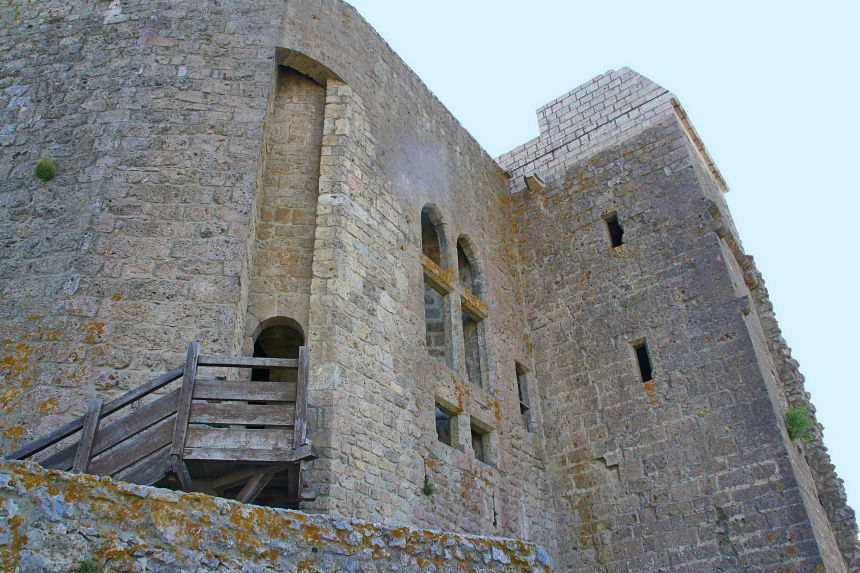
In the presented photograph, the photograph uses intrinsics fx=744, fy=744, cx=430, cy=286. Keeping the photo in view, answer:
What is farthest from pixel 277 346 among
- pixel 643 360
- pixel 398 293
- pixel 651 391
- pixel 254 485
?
pixel 643 360

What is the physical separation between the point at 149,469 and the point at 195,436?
347 mm

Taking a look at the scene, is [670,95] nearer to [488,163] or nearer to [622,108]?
[622,108]

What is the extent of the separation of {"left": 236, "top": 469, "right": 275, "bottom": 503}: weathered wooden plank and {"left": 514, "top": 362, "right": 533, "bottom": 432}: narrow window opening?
17.1 feet

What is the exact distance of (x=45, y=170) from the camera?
705 centimetres

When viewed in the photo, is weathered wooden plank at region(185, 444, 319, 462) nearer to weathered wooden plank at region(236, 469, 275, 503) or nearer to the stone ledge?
weathered wooden plank at region(236, 469, 275, 503)

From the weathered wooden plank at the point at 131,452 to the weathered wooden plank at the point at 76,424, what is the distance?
9.9 inches

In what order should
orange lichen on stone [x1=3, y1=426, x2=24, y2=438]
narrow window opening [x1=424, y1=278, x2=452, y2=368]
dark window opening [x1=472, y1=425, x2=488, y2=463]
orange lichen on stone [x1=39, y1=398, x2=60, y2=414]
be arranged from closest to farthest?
orange lichen on stone [x1=3, y1=426, x2=24, y2=438] → orange lichen on stone [x1=39, y1=398, x2=60, y2=414] → dark window opening [x1=472, y1=425, x2=488, y2=463] → narrow window opening [x1=424, y1=278, x2=452, y2=368]

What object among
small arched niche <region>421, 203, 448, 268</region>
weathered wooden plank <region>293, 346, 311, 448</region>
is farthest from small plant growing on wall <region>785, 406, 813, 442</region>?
weathered wooden plank <region>293, 346, 311, 448</region>

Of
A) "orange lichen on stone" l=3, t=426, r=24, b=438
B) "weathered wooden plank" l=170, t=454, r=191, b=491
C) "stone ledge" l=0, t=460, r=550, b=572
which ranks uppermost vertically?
"orange lichen on stone" l=3, t=426, r=24, b=438

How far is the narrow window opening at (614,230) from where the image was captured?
10.7 m

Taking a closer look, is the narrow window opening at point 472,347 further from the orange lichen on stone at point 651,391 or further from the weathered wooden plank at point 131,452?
the weathered wooden plank at point 131,452

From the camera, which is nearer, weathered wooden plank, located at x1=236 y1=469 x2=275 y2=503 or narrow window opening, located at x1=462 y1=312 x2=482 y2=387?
weathered wooden plank, located at x1=236 y1=469 x2=275 y2=503

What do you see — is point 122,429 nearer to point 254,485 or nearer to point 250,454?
point 250,454

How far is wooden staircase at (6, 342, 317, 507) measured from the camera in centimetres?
475
